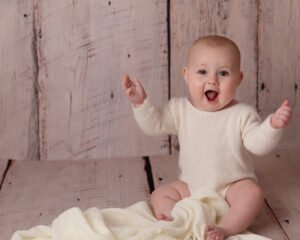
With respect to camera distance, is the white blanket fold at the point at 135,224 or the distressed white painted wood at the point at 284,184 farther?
the distressed white painted wood at the point at 284,184

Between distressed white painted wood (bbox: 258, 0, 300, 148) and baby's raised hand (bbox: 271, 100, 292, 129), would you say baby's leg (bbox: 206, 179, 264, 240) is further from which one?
distressed white painted wood (bbox: 258, 0, 300, 148)

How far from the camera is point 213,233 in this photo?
3.64 ft

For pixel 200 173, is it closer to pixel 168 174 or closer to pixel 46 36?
pixel 168 174

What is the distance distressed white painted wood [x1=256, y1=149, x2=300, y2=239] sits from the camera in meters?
1.25

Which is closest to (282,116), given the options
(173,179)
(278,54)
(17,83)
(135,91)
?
(135,91)

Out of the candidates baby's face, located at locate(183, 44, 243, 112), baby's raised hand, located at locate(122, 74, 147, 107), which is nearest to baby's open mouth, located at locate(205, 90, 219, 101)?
baby's face, located at locate(183, 44, 243, 112)

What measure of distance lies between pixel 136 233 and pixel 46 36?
24.6 inches

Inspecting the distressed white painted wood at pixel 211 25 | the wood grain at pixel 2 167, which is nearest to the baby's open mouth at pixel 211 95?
the distressed white painted wood at pixel 211 25

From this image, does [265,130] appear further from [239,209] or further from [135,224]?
[135,224]

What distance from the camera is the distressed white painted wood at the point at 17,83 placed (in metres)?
1.57

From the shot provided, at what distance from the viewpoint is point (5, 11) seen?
157 centimetres

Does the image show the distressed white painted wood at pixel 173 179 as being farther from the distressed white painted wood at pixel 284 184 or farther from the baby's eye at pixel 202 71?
the baby's eye at pixel 202 71

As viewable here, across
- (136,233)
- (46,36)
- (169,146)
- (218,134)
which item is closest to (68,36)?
(46,36)

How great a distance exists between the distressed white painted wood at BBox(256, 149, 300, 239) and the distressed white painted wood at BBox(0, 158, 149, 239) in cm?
25
